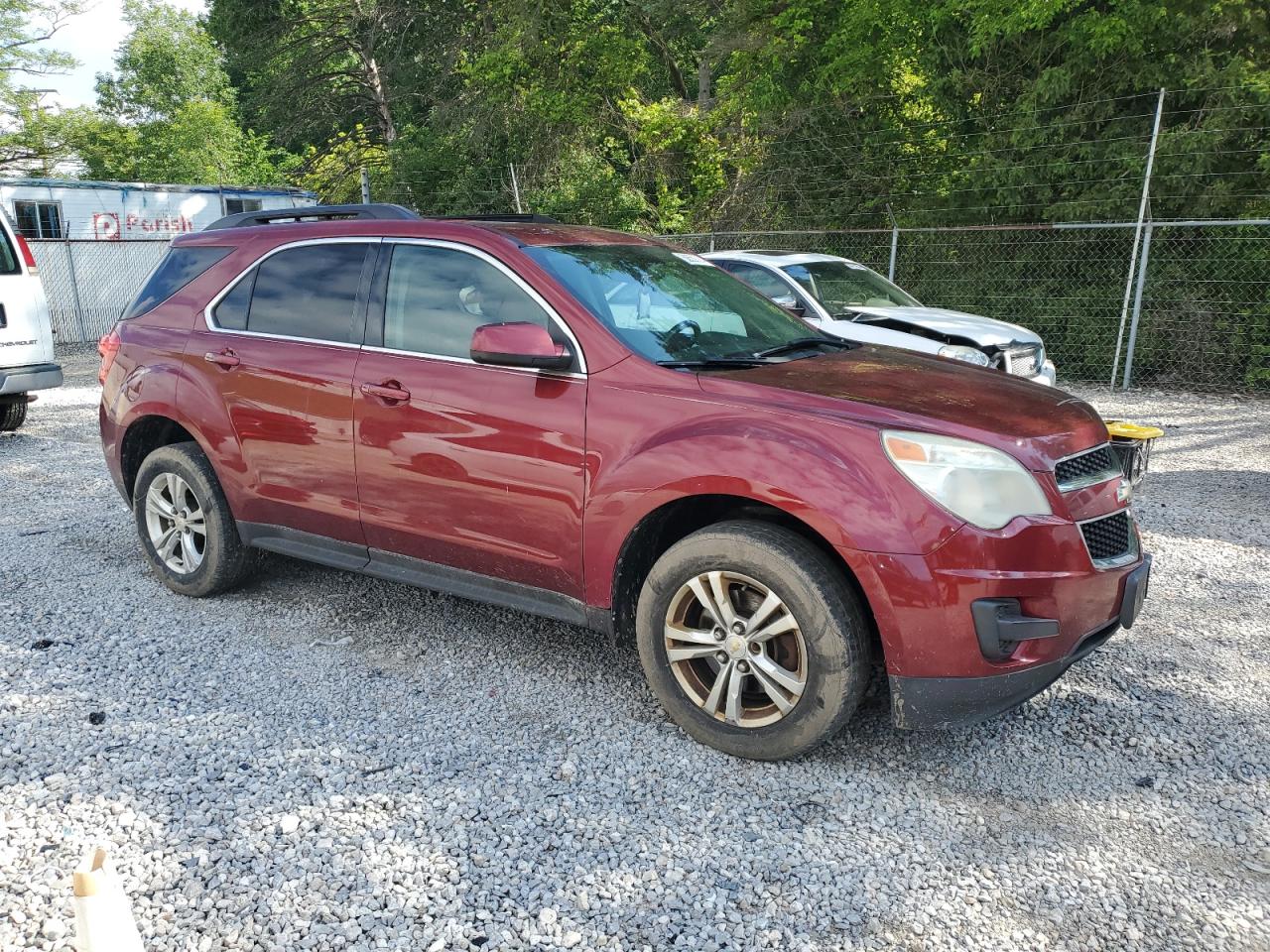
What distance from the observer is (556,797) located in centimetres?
323

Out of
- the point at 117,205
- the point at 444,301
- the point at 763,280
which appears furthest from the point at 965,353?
the point at 117,205

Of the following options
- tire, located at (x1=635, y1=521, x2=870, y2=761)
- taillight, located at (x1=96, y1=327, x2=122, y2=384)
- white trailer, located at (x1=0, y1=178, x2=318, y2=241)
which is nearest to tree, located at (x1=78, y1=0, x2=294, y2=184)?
white trailer, located at (x1=0, y1=178, x2=318, y2=241)

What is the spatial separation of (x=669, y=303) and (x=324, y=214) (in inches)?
77.3

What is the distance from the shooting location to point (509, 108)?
78.5 feet

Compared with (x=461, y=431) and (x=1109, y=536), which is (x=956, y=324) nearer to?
(x=1109, y=536)

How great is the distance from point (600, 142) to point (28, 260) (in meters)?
16.1

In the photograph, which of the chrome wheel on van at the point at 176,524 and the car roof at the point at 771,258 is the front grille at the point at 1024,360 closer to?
the car roof at the point at 771,258

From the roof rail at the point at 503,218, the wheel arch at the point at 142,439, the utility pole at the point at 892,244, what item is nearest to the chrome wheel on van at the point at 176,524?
the wheel arch at the point at 142,439

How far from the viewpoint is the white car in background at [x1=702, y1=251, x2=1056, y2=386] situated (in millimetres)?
9133

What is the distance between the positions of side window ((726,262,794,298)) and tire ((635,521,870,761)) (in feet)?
21.4

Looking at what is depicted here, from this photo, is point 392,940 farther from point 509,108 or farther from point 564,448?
point 509,108

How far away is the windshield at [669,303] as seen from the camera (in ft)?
12.5

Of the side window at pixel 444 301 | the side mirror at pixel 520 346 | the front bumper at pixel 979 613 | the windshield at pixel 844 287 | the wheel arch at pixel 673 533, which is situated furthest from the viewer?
the windshield at pixel 844 287

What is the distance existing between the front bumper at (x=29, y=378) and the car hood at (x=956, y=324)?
7736 mm
